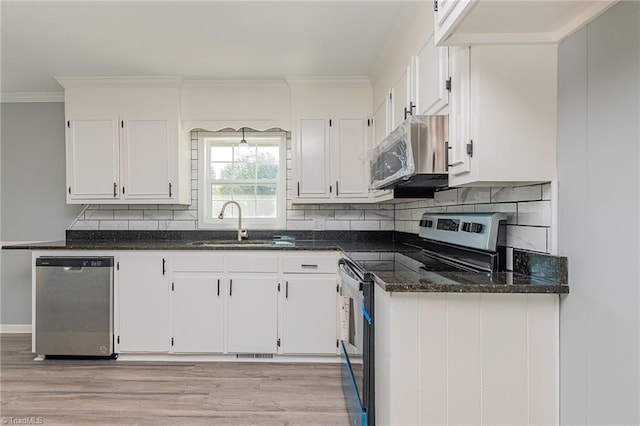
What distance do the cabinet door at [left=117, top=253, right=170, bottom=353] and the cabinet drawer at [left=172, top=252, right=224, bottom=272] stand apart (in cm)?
11

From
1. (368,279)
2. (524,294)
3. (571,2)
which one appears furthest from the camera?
(368,279)

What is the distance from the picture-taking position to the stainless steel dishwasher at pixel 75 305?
9.39 feet

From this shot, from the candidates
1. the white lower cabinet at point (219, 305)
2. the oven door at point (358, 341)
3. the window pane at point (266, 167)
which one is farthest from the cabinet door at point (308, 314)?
the window pane at point (266, 167)

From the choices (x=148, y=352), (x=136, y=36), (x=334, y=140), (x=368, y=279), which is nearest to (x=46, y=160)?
(x=136, y=36)

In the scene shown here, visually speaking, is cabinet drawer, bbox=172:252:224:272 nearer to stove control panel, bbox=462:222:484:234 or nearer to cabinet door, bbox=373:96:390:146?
cabinet door, bbox=373:96:390:146

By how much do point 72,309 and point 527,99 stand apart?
3339 millimetres

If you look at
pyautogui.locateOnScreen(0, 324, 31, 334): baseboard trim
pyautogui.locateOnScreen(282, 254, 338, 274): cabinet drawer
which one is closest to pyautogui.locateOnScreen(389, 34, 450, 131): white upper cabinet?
pyautogui.locateOnScreen(282, 254, 338, 274): cabinet drawer

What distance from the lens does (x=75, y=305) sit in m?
2.86

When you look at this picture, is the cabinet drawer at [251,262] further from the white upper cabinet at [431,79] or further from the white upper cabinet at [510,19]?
the white upper cabinet at [510,19]

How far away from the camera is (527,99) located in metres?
1.41

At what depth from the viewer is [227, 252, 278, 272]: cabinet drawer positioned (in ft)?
9.52

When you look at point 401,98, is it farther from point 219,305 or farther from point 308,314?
point 219,305

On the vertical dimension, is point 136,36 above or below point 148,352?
above

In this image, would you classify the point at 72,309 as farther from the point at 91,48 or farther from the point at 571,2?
the point at 571,2
